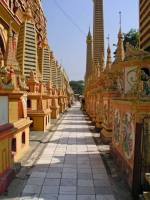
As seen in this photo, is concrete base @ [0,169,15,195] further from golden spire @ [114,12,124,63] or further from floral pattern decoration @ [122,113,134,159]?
golden spire @ [114,12,124,63]

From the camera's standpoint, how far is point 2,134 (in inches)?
222

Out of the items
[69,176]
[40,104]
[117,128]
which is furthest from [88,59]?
[69,176]

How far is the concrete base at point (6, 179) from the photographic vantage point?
5.38 m

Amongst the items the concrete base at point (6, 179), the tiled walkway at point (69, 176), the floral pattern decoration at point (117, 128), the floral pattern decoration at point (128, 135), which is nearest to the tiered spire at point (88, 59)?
the tiled walkway at point (69, 176)

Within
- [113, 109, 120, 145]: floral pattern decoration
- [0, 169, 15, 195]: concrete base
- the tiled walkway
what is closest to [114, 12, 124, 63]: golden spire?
[113, 109, 120, 145]: floral pattern decoration

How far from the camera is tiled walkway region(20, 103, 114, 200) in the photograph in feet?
17.5

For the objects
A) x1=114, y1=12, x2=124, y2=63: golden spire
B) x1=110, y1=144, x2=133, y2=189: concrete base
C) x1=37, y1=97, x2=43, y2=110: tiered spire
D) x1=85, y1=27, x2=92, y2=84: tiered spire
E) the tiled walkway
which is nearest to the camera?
the tiled walkway

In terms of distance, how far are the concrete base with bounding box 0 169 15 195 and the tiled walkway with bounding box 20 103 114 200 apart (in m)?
0.48

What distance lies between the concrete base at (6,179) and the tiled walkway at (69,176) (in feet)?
1.59

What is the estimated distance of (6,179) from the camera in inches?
223

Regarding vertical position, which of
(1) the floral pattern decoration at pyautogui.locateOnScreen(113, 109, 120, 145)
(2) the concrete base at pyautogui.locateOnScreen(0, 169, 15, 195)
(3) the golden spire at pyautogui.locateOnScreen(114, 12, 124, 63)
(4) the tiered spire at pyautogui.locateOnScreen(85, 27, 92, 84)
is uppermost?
(4) the tiered spire at pyautogui.locateOnScreen(85, 27, 92, 84)

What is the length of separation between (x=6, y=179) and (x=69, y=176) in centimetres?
178

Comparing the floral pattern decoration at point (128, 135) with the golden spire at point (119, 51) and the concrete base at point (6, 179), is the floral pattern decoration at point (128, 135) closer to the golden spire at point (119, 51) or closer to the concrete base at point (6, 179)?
the concrete base at point (6, 179)

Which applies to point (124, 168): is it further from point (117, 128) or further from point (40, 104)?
point (40, 104)
